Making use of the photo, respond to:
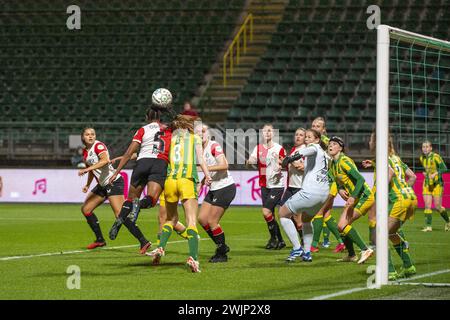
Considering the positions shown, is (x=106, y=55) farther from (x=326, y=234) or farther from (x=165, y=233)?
(x=165, y=233)

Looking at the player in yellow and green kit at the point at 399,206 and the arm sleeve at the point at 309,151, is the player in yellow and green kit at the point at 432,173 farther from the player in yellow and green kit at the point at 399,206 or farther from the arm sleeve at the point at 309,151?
the player in yellow and green kit at the point at 399,206

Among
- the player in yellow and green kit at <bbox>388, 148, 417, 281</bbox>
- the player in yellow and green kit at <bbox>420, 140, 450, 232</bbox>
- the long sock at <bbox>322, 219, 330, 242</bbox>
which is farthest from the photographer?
the player in yellow and green kit at <bbox>420, 140, 450, 232</bbox>

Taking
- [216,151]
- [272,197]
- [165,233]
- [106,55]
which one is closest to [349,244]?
[216,151]

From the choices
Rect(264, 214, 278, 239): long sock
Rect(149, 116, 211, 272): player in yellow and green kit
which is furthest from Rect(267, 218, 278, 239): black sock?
Rect(149, 116, 211, 272): player in yellow and green kit

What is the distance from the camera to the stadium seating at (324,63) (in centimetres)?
3466

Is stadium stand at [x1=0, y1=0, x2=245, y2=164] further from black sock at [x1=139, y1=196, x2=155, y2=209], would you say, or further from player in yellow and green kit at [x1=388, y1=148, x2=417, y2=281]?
player in yellow and green kit at [x1=388, y1=148, x2=417, y2=281]

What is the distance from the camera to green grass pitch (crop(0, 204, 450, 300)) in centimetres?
1048

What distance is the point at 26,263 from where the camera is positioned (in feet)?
45.3

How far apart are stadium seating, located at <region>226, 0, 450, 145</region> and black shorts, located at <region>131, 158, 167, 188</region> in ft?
60.1

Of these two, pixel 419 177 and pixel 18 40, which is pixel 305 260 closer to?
pixel 419 177

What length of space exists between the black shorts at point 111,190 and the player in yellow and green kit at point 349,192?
4051 mm

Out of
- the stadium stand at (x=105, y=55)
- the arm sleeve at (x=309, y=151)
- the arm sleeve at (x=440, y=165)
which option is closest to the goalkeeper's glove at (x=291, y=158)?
the arm sleeve at (x=309, y=151)
